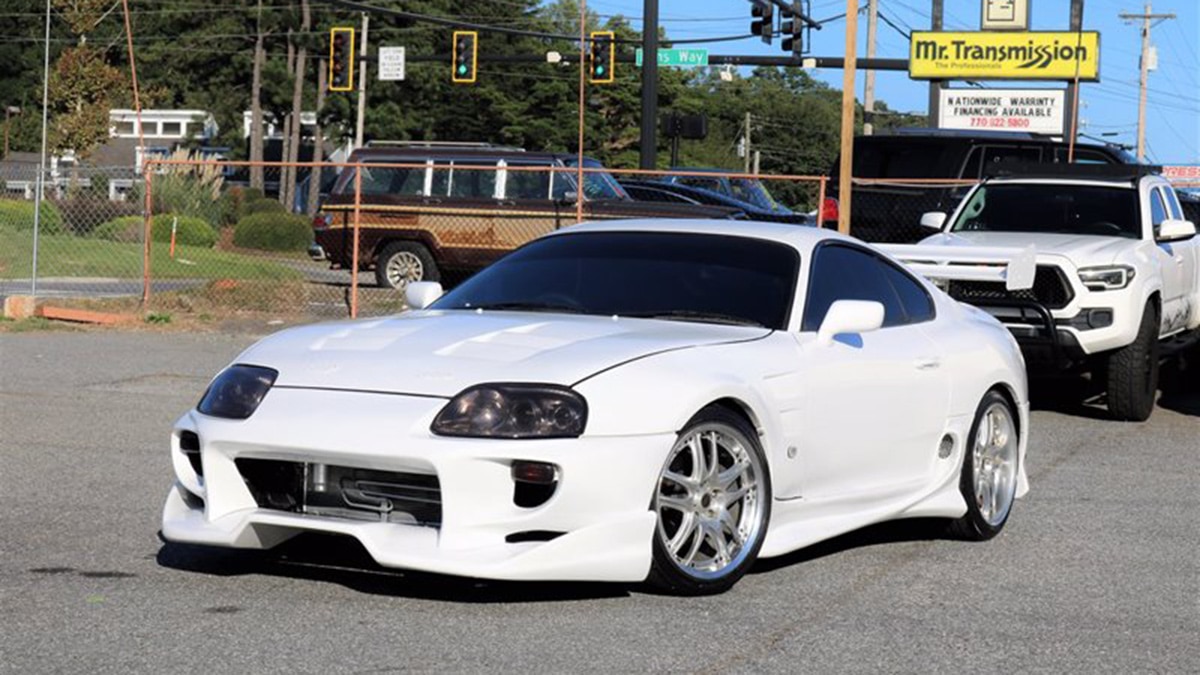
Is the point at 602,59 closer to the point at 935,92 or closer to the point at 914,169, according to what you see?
the point at 935,92

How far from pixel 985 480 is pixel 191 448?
3.48m

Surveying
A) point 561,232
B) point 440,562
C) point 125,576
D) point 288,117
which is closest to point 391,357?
point 440,562

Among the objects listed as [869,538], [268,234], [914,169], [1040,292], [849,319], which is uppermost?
[914,169]

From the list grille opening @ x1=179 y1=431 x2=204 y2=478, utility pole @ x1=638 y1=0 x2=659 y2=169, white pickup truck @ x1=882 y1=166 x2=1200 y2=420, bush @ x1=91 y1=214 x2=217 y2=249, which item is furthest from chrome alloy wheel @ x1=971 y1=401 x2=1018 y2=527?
bush @ x1=91 y1=214 x2=217 y2=249

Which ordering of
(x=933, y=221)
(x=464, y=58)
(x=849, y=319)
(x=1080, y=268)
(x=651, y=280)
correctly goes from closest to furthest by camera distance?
1. (x=849, y=319)
2. (x=651, y=280)
3. (x=1080, y=268)
4. (x=933, y=221)
5. (x=464, y=58)

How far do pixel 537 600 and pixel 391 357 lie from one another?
3.14 ft

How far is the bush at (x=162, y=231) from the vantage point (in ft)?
111

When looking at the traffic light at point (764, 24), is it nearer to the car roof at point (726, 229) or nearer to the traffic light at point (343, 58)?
the traffic light at point (343, 58)

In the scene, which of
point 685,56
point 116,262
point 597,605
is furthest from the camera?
point 685,56

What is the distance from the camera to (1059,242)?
43.2 feet

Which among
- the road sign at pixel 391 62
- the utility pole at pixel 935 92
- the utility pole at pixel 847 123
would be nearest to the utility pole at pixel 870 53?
the utility pole at pixel 935 92

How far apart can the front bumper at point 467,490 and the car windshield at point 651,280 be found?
118 cm

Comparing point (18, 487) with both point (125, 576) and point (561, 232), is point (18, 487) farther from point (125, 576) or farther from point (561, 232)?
point (561, 232)

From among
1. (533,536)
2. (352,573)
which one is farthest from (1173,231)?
(533,536)
